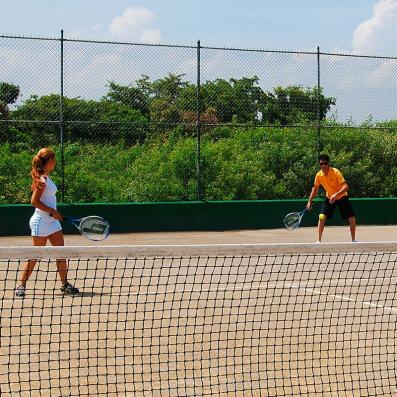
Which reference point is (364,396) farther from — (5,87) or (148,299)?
(5,87)

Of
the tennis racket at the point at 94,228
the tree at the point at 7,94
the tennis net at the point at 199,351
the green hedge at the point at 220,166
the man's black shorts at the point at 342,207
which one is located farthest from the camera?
the green hedge at the point at 220,166

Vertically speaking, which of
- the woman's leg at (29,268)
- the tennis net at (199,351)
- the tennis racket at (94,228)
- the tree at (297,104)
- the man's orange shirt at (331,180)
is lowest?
the tennis net at (199,351)

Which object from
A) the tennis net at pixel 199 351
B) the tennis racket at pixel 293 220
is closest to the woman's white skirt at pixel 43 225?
the tennis net at pixel 199 351

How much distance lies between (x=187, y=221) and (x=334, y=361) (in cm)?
1184

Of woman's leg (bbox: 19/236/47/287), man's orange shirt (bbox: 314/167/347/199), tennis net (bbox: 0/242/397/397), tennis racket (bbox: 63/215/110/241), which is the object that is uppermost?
man's orange shirt (bbox: 314/167/347/199)

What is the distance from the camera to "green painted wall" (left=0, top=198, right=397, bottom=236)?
658 inches

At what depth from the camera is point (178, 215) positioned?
58.4ft

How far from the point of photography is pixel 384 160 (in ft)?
69.8

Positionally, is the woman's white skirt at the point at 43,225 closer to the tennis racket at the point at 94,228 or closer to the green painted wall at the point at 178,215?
the tennis racket at the point at 94,228

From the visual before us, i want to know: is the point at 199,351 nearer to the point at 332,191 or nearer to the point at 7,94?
the point at 332,191

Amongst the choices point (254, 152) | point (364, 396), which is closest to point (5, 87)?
point (254, 152)

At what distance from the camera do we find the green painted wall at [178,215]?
16703 mm

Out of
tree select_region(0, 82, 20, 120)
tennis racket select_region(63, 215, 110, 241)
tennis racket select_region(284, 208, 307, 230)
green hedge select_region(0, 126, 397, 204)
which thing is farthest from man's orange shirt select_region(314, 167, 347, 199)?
tree select_region(0, 82, 20, 120)

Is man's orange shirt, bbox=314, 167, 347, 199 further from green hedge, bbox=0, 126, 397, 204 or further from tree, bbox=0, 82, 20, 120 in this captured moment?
tree, bbox=0, 82, 20, 120
